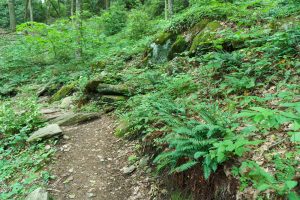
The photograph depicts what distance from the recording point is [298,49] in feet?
17.2

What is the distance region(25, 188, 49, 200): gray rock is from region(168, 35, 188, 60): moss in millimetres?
6192

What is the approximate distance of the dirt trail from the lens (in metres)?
4.46

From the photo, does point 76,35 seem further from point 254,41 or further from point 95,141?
point 254,41

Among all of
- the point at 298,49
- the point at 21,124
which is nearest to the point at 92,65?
the point at 21,124

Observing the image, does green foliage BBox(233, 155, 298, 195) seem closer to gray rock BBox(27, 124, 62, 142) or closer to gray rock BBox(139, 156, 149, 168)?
gray rock BBox(139, 156, 149, 168)

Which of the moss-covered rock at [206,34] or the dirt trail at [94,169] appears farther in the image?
the moss-covered rock at [206,34]

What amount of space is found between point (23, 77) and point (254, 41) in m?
12.3

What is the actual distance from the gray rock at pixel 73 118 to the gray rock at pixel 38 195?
10.5 feet

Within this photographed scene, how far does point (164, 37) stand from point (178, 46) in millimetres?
919

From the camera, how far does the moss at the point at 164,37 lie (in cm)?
941

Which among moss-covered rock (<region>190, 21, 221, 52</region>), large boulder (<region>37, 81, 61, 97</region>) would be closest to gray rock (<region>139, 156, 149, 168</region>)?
moss-covered rock (<region>190, 21, 221, 52</region>)

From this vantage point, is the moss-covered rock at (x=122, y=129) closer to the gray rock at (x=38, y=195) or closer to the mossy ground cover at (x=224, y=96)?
the mossy ground cover at (x=224, y=96)

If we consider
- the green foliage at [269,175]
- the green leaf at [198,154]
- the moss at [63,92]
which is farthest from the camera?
the moss at [63,92]

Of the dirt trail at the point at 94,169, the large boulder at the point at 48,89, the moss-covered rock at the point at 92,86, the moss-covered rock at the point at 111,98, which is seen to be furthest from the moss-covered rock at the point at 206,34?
the large boulder at the point at 48,89
